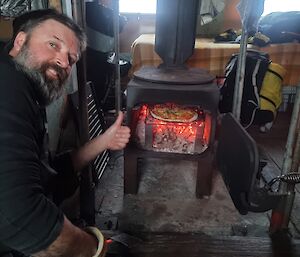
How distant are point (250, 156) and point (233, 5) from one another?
133 inches

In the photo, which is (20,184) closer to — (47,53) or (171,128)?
(47,53)

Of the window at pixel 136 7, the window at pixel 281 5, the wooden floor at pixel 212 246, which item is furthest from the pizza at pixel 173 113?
the window at pixel 281 5

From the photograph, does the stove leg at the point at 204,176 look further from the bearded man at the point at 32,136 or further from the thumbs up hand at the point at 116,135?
the bearded man at the point at 32,136

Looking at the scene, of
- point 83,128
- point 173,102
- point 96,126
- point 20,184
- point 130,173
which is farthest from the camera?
point 96,126

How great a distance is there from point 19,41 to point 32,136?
361mm

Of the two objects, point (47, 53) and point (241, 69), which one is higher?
point (47, 53)

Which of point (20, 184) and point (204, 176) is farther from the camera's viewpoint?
point (204, 176)

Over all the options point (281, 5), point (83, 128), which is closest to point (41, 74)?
point (83, 128)

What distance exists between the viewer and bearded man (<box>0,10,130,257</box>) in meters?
0.72

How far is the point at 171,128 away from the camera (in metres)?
1.87

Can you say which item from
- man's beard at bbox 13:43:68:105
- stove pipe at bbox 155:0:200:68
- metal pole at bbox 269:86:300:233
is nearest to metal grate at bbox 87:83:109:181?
stove pipe at bbox 155:0:200:68

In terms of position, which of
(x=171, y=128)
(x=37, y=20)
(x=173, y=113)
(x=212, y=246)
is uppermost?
(x=37, y=20)

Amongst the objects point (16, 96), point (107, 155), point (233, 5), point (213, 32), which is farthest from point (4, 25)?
point (16, 96)

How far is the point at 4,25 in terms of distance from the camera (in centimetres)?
348
